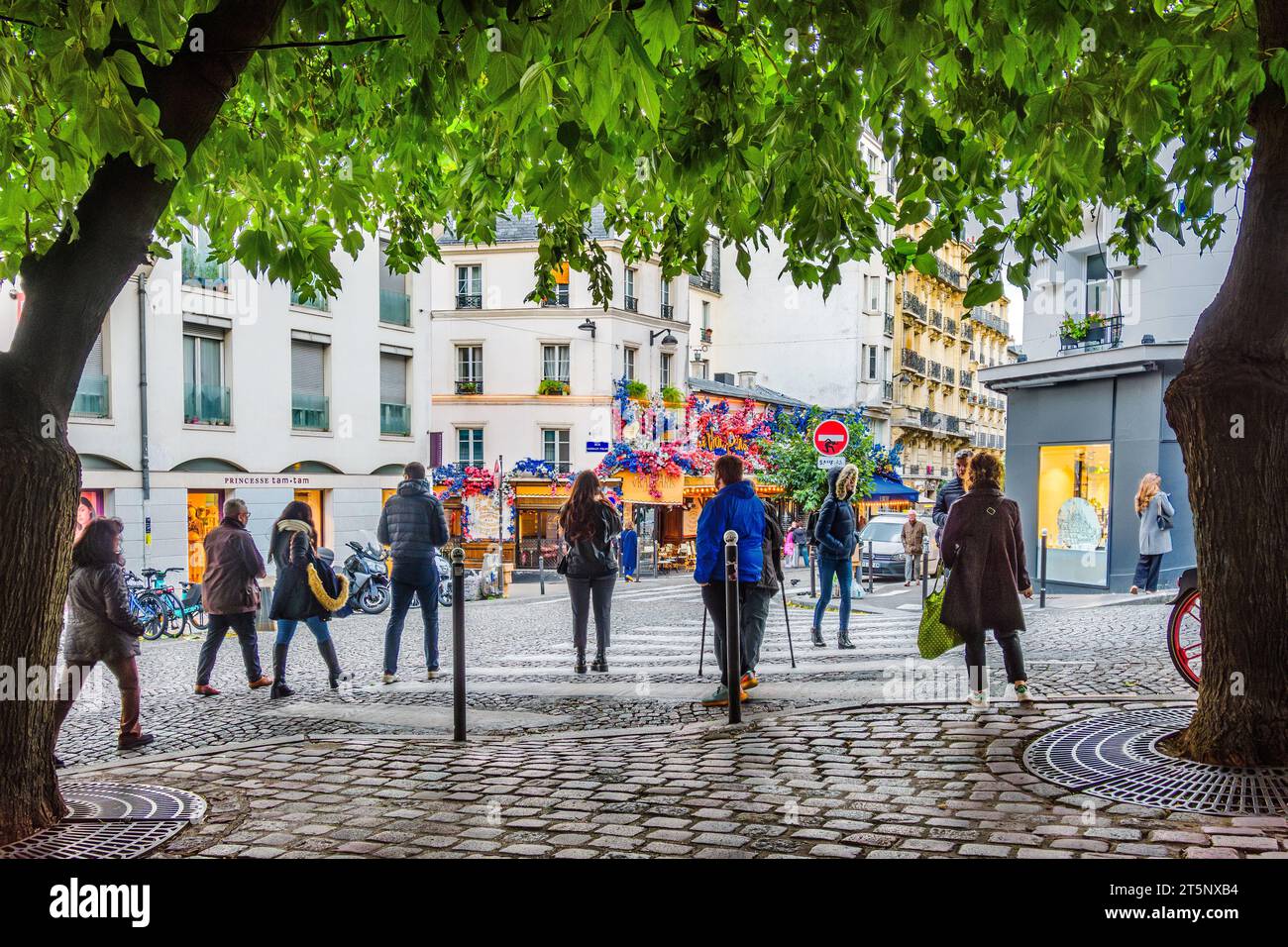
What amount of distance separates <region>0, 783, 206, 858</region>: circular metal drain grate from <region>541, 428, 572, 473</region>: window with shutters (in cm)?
3531

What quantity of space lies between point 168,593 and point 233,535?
8252 mm

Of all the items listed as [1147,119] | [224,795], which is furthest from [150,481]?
[1147,119]

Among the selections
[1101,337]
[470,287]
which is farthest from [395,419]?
[1101,337]

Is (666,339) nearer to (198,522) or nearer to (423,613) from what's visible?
(198,522)

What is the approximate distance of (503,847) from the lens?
174 inches

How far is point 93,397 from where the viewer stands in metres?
23.4

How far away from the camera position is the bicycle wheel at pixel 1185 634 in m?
7.45

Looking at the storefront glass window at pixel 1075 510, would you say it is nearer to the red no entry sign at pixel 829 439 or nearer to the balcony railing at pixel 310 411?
the red no entry sign at pixel 829 439

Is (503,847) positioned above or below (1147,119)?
below

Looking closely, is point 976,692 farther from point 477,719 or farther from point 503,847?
point 503,847

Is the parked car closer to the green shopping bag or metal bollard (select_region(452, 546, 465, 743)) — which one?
the green shopping bag

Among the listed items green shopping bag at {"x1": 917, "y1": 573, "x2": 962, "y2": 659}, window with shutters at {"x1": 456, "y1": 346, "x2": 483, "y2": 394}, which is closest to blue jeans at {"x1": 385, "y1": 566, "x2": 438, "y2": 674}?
Answer: green shopping bag at {"x1": 917, "y1": 573, "x2": 962, "y2": 659}

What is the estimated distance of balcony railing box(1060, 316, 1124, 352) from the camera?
66.3 ft

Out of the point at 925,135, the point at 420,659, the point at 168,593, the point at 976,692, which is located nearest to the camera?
the point at 925,135
